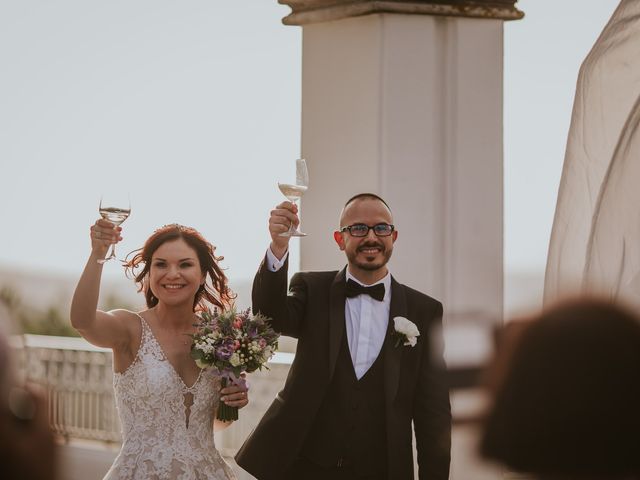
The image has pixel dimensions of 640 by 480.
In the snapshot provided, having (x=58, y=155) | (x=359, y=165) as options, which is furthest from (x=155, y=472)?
(x=58, y=155)

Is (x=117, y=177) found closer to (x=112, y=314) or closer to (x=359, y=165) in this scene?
(x=112, y=314)

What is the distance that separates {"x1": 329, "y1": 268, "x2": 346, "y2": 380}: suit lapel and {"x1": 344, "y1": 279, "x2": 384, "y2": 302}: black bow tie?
38 mm

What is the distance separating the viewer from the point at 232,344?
3.82 metres

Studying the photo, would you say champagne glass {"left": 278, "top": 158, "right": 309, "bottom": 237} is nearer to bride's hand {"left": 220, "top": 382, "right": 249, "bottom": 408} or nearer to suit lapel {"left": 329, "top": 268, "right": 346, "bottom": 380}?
suit lapel {"left": 329, "top": 268, "right": 346, "bottom": 380}

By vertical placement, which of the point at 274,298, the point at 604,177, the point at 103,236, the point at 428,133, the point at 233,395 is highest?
the point at 428,133

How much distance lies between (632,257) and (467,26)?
7.66ft

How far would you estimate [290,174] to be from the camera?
154 inches

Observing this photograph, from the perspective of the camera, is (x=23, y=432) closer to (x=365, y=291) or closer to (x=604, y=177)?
(x=604, y=177)

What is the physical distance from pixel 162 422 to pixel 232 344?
0.51 meters

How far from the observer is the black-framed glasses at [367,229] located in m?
4.03

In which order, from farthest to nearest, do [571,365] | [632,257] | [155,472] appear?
[155,472], [632,257], [571,365]

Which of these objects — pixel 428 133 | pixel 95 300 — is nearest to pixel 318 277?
pixel 95 300

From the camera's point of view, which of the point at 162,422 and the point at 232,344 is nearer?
the point at 232,344

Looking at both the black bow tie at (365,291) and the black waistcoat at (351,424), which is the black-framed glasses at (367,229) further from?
the black waistcoat at (351,424)
